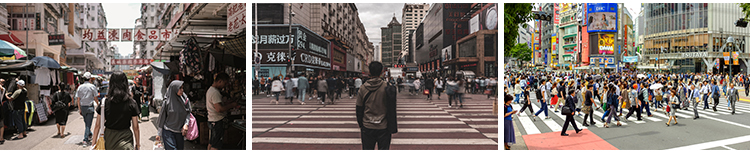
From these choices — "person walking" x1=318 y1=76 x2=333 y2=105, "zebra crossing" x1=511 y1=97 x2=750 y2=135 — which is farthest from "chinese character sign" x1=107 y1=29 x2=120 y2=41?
"zebra crossing" x1=511 y1=97 x2=750 y2=135

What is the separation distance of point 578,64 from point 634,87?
74.2m

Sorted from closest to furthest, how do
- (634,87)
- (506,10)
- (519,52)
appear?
(506,10) < (634,87) < (519,52)

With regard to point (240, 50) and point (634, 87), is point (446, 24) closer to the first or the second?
point (240, 50)

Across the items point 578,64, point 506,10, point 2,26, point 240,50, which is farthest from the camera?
point 578,64

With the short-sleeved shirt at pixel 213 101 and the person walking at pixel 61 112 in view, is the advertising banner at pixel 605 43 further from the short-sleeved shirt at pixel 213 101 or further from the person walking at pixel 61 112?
the person walking at pixel 61 112

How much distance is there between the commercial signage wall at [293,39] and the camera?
4.88m

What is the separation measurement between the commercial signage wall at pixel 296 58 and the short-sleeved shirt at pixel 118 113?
166 centimetres

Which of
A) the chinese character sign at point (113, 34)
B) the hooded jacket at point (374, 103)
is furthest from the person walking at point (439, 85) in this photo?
the chinese character sign at point (113, 34)

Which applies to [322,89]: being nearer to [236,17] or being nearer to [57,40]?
[236,17]

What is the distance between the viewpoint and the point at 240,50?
5625mm

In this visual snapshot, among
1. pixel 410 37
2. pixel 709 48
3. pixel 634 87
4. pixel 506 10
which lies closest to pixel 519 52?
pixel 709 48

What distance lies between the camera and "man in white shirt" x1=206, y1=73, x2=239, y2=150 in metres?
5.03

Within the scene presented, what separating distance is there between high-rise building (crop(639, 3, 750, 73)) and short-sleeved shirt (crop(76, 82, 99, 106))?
5682 cm

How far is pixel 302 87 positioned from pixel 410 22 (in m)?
1.85
